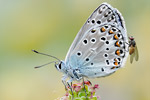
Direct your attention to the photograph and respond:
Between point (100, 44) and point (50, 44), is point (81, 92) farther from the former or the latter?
point (50, 44)

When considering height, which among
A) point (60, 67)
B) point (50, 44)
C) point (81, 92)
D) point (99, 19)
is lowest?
point (81, 92)

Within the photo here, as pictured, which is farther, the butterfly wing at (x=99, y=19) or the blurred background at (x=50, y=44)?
the blurred background at (x=50, y=44)

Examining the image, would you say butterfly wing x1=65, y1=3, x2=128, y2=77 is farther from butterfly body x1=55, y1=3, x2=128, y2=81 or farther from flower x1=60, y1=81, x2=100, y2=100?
flower x1=60, y1=81, x2=100, y2=100

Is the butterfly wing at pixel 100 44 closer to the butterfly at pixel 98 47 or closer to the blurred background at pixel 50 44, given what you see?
the butterfly at pixel 98 47

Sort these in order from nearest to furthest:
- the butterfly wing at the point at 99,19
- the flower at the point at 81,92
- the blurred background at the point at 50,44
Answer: the flower at the point at 81,92
the butterfly wing at the point at 99,19
the blurred background at the point at 50,44

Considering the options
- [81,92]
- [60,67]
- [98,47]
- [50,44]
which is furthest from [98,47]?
Result: [50,44]

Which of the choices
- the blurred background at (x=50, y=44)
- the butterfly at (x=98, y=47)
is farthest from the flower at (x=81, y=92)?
the blurred background at (x=50, y=44)

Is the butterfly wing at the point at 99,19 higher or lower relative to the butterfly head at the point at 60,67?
higher

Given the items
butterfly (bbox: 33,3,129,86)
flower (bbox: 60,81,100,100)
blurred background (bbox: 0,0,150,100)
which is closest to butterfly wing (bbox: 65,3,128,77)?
butterfly (bbox: 33,3,129,86)
